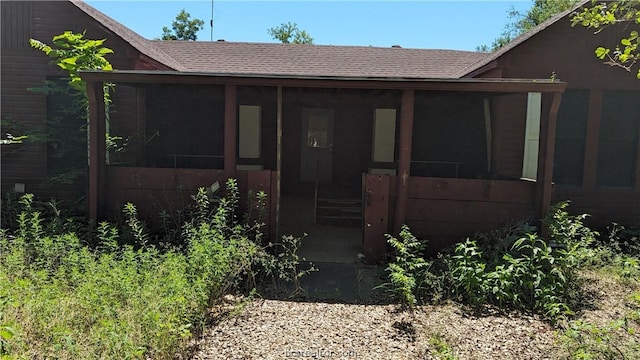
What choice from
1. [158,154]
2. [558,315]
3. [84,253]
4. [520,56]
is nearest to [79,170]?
[158,154]

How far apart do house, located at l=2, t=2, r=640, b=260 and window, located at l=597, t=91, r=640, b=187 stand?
25 millimetres

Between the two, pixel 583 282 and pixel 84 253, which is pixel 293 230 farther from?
pixel 583 282

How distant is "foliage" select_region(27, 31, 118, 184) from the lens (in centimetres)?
676

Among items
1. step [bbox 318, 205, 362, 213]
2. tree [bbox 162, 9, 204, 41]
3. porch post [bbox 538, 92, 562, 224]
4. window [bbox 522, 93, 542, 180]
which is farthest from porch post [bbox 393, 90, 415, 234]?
tree [bbox 162, 9, 204, 41]

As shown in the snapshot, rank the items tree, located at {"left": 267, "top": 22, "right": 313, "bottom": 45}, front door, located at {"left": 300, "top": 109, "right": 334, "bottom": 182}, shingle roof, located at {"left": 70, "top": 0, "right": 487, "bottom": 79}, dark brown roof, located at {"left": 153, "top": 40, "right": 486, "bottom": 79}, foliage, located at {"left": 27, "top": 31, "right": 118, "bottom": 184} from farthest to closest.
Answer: tree, located at {"left": 267, "top": 22, "right": 313, "bottom": 45}
front door, located at {"left": 300, "top": 109, "right": 334, "bottom": 182}
dark brown roof, located at {"left": 153, "top": 40, "right": 486, "bottom": 79}
shingle roof, located at {"left": 70, "top": 0, "right": 487, "bottom": 79}
foliage, located at {"left": 27, "top": 31, "right": 118, "bottom": 184}

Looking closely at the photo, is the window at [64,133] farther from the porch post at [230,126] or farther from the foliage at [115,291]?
the porch post at [230,126]

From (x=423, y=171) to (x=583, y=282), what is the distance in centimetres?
498

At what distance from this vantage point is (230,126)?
5656 mm

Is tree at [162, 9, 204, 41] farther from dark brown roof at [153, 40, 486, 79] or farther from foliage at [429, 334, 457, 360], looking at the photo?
foliage at [429, 334, 457, 360]

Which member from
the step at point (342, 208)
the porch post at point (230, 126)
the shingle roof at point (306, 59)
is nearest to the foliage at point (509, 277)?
the porch post at point (230, 126)

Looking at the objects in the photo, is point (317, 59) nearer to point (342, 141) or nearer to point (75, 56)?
point (342, 141)

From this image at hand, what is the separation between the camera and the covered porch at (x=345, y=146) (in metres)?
5.57

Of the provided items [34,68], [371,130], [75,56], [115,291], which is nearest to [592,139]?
[371,130]

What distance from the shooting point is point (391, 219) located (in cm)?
580
